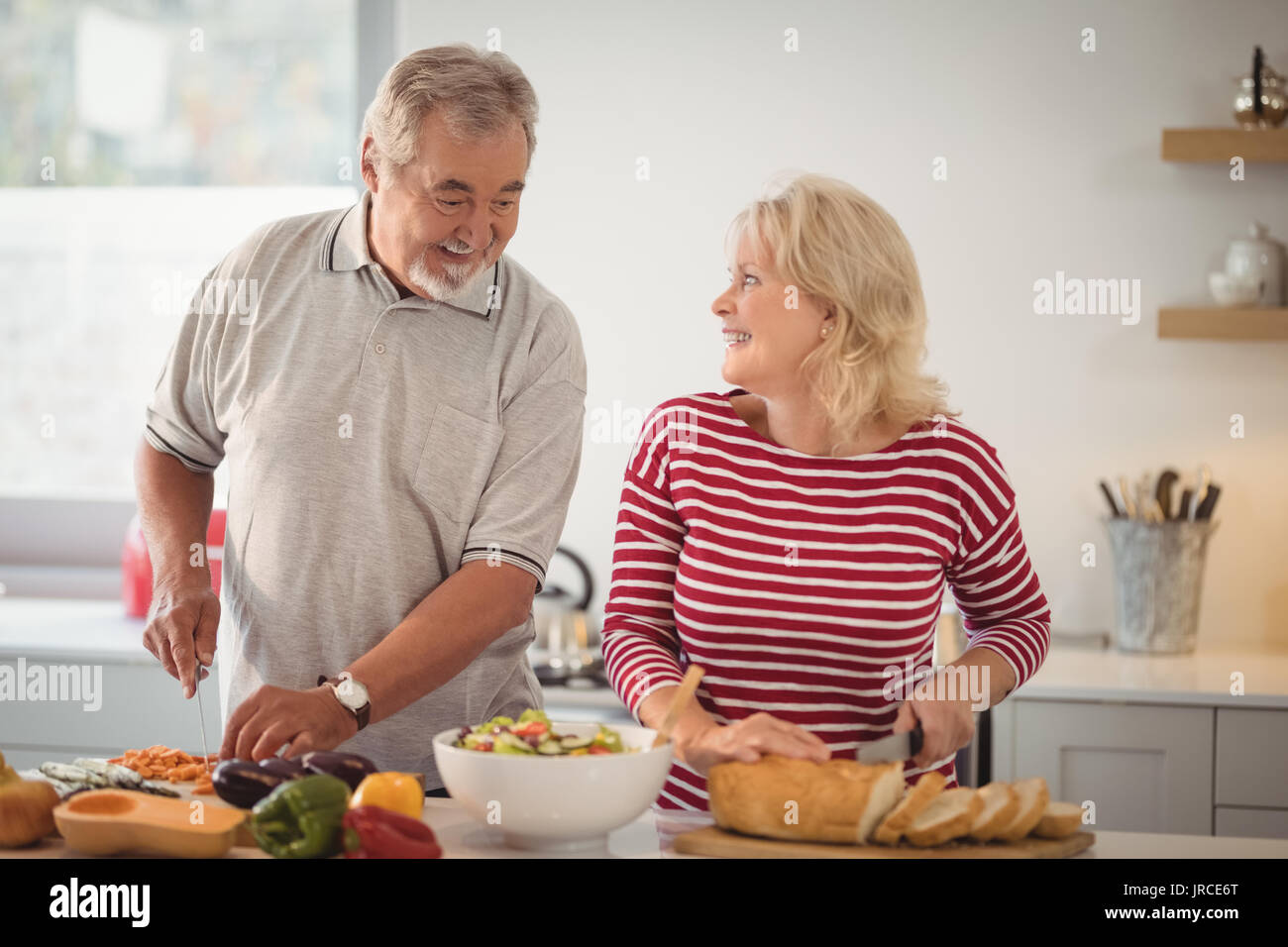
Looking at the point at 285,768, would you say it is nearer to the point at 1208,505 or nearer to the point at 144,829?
the point at 144,829

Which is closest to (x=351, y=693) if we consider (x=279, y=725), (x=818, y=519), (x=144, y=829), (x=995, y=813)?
(x=279, y=725)

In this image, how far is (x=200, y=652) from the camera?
4.84 feet

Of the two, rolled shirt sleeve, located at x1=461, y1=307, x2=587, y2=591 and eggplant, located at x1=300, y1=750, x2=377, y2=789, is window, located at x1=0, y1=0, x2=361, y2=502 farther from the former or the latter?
eggplant, located at x1=300, y1=750, x2=377, y2=789

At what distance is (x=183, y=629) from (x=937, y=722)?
0.82 metres

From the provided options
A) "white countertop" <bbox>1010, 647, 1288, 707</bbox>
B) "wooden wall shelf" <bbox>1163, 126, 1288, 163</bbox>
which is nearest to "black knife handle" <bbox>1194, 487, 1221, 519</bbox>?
"white countertop" <bbox>1010, 647, 1288, 707</bbox>

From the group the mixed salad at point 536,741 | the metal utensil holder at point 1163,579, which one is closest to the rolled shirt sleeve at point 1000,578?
the mixed salad at point 536,741

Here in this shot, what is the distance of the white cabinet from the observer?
2379 mm

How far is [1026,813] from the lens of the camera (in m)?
1.15

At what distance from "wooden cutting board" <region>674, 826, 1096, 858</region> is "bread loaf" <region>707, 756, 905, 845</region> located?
0.01 m

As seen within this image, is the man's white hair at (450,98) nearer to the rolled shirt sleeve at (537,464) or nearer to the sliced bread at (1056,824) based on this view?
the rolled shirt sleeve at (537,464)

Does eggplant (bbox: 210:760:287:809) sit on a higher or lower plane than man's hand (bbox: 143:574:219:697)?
lower

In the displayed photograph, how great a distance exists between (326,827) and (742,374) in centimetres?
69
